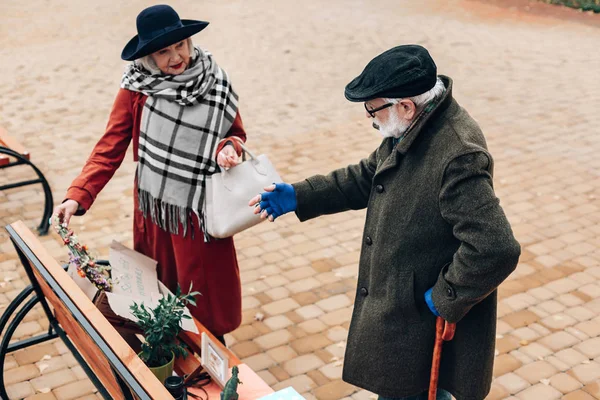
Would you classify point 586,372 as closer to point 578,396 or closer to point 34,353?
point 578,396

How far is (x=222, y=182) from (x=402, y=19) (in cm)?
1131

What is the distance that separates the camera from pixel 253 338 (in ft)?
14.9

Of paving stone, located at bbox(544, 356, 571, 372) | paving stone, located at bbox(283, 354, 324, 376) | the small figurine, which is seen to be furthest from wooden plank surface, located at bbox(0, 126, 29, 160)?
paving stone, located at bbox(544, 356, 571, 372)

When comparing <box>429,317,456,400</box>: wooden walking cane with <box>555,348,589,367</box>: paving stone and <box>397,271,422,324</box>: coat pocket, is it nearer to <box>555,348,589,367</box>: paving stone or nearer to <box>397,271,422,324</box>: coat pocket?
<box>397,271,422,324</box>: coat pocket

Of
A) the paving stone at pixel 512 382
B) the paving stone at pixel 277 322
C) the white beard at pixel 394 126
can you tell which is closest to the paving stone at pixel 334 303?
the paving stone at pixel 277 322

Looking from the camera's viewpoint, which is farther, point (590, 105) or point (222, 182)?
point (590, 105)

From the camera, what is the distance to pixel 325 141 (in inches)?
308

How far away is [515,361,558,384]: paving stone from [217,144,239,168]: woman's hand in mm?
2091

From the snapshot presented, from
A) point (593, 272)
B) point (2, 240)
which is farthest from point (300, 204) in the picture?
point (2, 240)

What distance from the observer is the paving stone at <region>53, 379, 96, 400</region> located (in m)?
4.03

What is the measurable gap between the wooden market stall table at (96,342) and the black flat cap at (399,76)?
1.24 m

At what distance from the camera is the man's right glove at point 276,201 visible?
315 cm

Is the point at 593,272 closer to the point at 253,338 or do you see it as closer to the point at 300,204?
the point at 253,338

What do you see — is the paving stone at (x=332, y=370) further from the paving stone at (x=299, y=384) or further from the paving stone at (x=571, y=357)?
the paving stone at (x=571, y=357)
